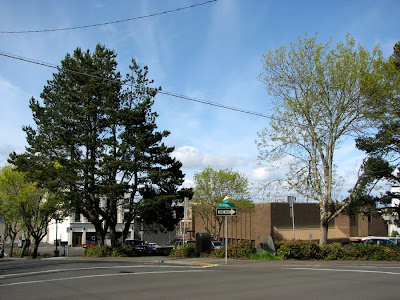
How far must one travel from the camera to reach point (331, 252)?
21.1 metres

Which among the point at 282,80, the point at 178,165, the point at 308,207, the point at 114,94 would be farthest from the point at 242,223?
the point at 282,80

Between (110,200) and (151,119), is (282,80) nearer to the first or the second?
(151,119)

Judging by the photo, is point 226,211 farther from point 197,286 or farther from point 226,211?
point 197,286

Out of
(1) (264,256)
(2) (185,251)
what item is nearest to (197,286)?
(1) (264,256)

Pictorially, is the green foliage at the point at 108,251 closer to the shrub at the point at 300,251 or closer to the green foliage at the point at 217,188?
the shrub at the point at 300,251

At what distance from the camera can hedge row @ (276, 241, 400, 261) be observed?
21.0 metres

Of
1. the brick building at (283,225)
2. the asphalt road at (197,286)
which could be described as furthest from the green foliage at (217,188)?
the asphalt road at (197,286)

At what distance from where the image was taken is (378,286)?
1123cm

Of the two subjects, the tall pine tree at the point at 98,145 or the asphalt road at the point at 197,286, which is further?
the tall pine tree at the point at 98,145

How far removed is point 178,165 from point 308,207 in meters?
34.3

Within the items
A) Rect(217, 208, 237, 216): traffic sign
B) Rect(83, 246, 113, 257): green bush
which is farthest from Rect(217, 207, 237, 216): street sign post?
Rect(83, 246, 113, 257): green bush

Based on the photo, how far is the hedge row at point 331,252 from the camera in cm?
2095

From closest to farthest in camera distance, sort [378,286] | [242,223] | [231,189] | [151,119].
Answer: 1. [378,286]
2. [151,119]
3. [231,189]
4. [242,223]

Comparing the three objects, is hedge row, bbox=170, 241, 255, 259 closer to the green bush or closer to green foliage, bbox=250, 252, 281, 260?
green foliage, bbox=250, 252, 281, 260
